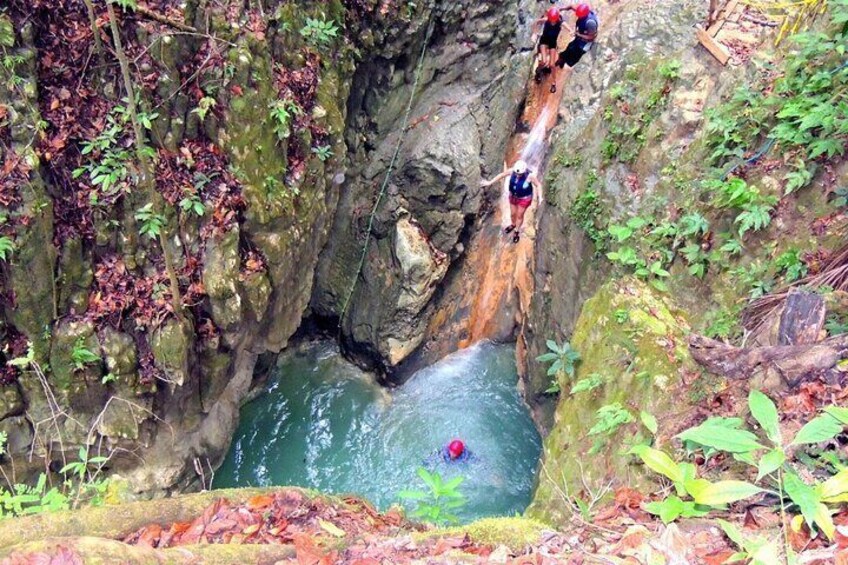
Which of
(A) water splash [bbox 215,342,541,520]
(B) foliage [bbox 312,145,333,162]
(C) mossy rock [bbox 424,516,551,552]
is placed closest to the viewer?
(C) mossy rock [bbox 424,516,551,552]

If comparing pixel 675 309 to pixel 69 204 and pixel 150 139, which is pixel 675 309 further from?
pixel 69 204

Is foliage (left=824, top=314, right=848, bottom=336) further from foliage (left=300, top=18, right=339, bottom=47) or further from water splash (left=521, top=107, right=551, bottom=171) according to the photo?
water splash (left=521, top=107, right=551, bottom=171)

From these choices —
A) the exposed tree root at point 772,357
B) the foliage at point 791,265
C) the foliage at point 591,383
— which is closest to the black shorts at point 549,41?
the foliage at point 791,265

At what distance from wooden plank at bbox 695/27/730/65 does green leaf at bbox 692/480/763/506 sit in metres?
6.88

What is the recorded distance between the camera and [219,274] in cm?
720

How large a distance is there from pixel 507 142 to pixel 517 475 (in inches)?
245

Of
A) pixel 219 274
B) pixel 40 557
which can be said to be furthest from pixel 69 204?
pixel 40 557

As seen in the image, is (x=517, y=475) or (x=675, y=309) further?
(x=517, y=475)

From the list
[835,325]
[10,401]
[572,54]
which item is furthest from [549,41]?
[10,401]

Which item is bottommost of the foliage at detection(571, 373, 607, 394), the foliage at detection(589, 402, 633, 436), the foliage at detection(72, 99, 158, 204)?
the foliage at detection(571, 373, 607, 394)

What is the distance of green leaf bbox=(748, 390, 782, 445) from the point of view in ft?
9.36

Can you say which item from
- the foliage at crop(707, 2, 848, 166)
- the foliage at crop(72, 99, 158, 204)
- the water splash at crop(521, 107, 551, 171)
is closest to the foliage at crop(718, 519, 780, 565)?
the foliage at crop(707, 2, 848, 166)

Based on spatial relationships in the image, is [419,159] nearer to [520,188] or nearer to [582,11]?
[520,188]

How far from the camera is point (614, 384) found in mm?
5750
